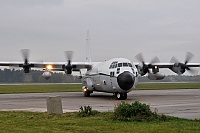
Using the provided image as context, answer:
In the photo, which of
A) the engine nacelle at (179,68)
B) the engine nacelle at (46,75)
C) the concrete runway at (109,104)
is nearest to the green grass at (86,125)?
the concrete runway at (109,104)

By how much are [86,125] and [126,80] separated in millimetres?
15644

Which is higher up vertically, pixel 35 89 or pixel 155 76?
pixel 155 76

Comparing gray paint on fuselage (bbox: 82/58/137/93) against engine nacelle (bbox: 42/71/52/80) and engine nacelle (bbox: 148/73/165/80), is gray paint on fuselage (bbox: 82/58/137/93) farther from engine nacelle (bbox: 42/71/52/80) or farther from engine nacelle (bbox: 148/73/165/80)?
engine nacelle (bbox: 148/73/165/80)

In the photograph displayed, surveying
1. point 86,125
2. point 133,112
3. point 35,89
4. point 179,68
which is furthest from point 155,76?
point 35,89

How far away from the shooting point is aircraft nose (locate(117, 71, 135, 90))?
27.9 metres

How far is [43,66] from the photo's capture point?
38531mm

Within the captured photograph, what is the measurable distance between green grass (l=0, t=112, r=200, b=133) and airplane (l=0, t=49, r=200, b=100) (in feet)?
45.5

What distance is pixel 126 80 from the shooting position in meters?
27.9

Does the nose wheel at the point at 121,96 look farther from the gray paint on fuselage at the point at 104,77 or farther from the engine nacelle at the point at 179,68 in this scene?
the engine nacelle at the point at 179,68

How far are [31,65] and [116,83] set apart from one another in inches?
471

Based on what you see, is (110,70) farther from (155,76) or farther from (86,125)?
(86,125)

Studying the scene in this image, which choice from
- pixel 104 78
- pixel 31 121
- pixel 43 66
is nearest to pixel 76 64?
pixel 43 66

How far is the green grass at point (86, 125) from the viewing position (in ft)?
37.3

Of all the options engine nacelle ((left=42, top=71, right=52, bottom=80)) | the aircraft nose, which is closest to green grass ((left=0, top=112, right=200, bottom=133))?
the aircraft nose
